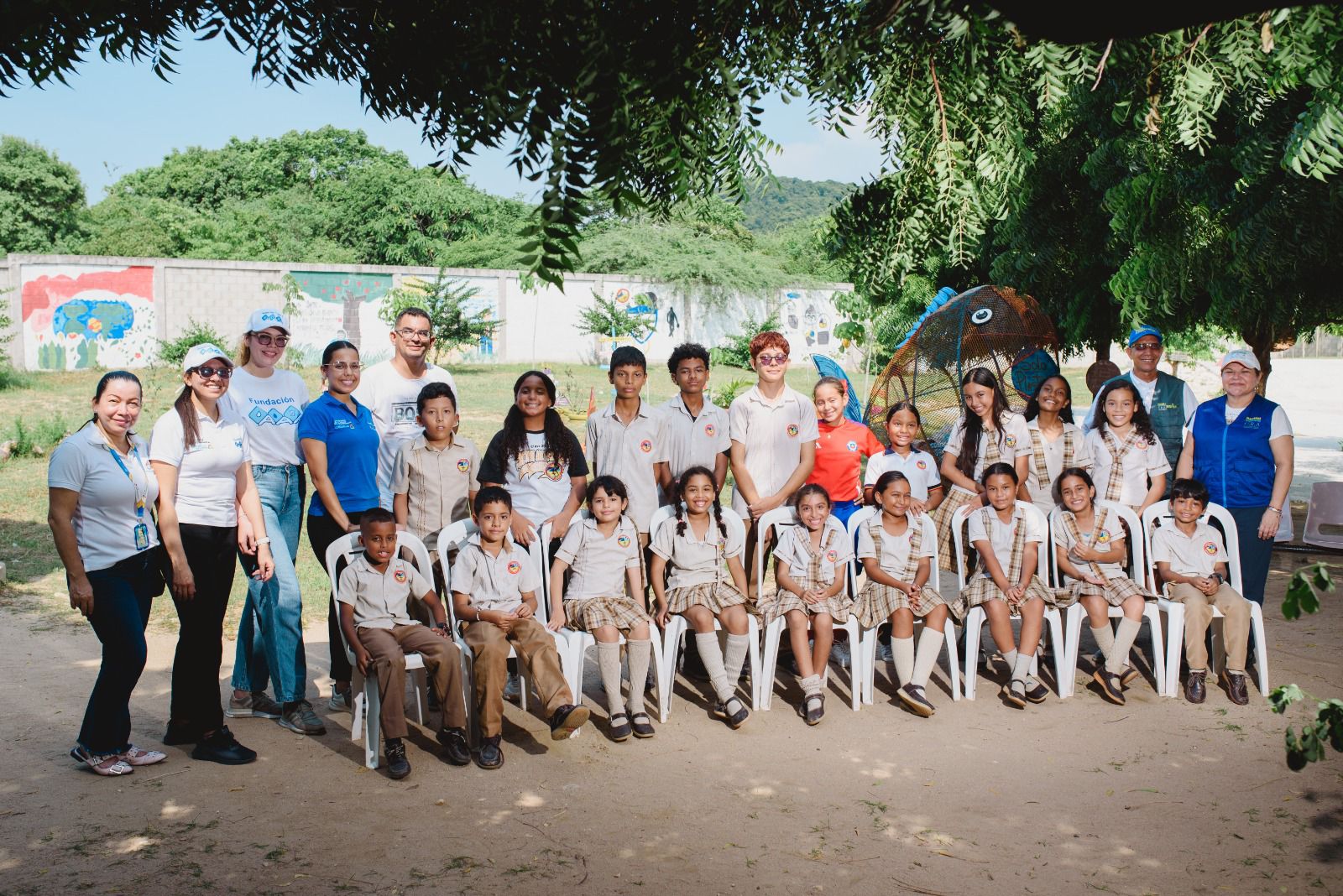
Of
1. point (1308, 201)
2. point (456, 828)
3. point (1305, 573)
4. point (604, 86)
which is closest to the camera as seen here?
point (604, 86)

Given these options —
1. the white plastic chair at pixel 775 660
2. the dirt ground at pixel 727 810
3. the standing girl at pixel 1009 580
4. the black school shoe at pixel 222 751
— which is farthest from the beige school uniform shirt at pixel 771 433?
the black school shoe at pixel 222 751

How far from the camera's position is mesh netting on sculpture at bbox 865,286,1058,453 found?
8156 mm

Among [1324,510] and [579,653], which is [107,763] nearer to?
[579,653]

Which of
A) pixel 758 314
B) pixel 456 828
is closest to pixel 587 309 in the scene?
pixel 758 314

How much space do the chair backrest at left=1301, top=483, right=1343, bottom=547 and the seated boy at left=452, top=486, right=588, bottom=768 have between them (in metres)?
5.76

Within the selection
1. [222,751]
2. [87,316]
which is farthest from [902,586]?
[87,316]

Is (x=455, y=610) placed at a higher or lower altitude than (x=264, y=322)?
lower

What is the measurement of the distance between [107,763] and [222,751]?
1.38ft

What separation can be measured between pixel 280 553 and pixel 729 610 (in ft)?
6.71

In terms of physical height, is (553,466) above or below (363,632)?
above

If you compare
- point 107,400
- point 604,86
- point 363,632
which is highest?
point 604,86

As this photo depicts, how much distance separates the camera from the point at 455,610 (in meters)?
5.17

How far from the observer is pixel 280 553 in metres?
5.09

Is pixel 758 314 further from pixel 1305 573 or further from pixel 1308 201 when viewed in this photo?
pixel 1305 573
